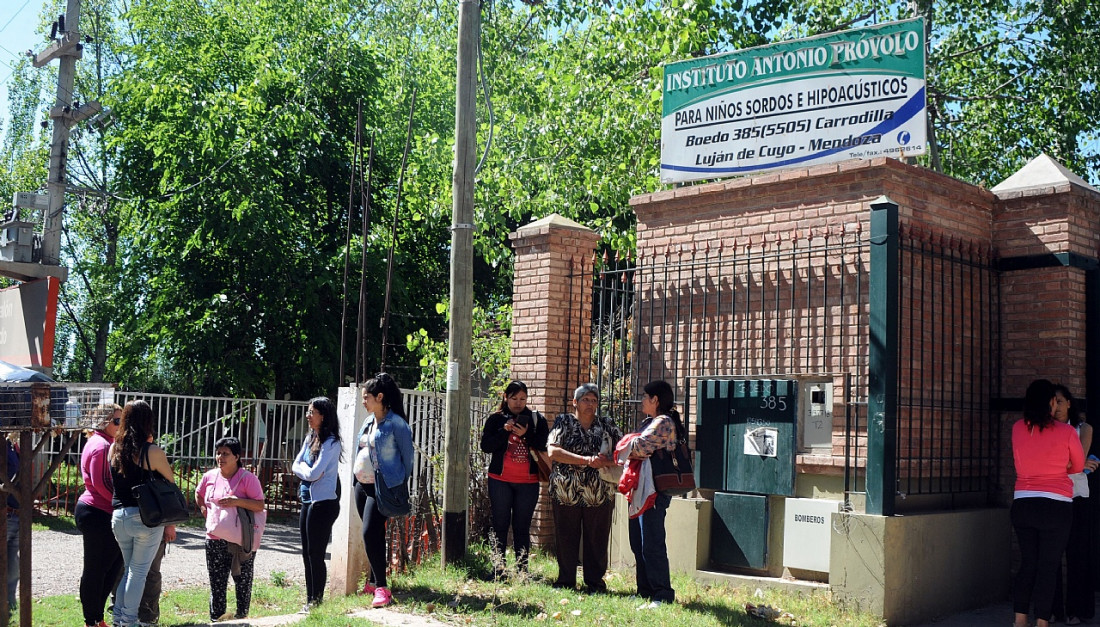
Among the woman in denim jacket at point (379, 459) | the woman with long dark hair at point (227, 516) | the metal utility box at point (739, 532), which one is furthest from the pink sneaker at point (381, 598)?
the metal utility box at point (739, 532)

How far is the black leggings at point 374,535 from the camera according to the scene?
7.93 m

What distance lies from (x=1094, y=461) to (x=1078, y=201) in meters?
2.41


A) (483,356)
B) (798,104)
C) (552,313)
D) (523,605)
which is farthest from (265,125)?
(523,605)

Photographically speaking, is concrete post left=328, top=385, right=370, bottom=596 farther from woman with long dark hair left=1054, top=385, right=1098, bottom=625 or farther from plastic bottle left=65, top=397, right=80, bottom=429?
woman with long dark hair left=1054, top=385, right=1098, bottom=625

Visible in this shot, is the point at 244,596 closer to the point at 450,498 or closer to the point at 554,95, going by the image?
the point at 450,498

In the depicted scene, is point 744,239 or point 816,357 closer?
point 816,357

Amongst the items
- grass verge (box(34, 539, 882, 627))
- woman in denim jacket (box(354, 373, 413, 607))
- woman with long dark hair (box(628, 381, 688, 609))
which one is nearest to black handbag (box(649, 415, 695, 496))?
woman with long dark hair (box(628, 381, 688, 609))

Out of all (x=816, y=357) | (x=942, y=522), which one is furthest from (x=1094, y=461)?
(x=816, y=357)

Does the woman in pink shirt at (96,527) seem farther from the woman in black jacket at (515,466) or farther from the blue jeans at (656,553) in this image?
the blue jeans at (656,553)

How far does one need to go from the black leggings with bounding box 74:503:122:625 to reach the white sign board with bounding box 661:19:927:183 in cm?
596

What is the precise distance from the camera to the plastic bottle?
23.9 ft

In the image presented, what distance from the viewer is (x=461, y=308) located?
898cm

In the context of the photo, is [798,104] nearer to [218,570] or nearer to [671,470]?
[671,470]

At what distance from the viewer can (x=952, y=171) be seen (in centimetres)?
2027
